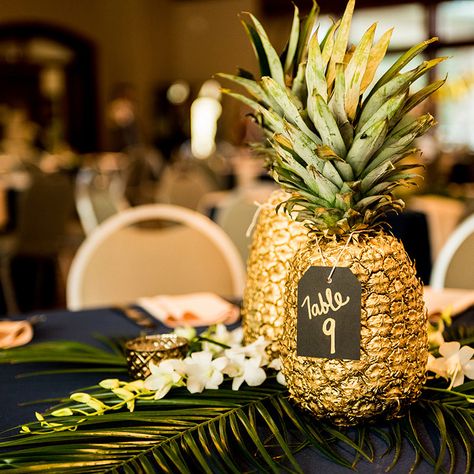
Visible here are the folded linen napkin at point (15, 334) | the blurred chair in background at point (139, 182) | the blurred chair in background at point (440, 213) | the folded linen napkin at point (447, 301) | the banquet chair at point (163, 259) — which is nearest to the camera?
the folded linen napkin at point (15, 334)

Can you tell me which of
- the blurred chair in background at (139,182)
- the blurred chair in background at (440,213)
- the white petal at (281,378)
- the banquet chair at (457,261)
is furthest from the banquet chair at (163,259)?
the blurred chair in background at (139,182)

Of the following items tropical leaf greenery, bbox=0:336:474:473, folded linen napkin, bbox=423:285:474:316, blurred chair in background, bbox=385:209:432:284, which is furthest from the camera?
blurred chair in background, bbox=385:209:432:284

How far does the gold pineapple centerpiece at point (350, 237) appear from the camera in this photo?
34.8 inches

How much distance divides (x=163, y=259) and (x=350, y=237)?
1447 millimetres

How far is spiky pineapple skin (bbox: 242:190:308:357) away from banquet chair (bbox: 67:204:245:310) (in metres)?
1.03

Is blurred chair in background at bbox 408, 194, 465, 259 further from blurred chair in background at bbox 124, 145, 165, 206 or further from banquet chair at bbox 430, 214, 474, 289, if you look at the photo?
blurred chair in background at bbox 124, 145, 165, 206

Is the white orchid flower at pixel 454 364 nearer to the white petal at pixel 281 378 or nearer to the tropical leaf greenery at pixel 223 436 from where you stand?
the tropical leaf greenery at pixel 223 436

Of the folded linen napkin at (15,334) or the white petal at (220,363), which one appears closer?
the white petal at (220,363)

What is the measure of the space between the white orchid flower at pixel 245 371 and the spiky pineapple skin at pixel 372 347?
0.07 meters

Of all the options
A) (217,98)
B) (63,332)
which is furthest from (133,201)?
(217,98)

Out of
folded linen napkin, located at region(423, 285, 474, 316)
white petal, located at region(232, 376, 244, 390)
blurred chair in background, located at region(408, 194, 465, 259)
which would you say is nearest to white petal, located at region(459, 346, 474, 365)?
white petal, located at region(232, 376, 244, 390)

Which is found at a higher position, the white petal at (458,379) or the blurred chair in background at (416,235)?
the white petal at (458,379)

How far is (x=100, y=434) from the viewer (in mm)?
882

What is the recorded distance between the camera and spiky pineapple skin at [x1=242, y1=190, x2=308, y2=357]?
1117mm
